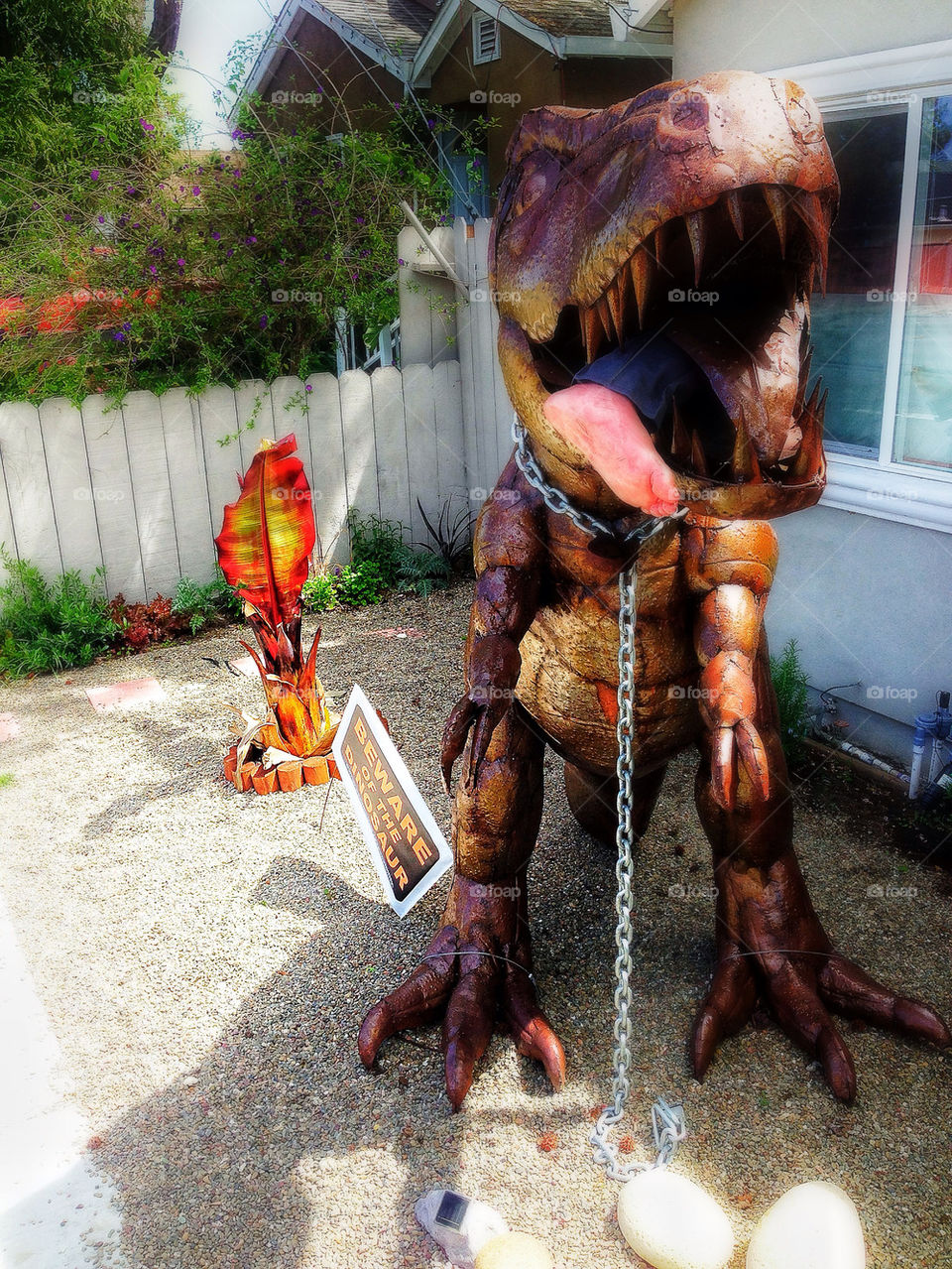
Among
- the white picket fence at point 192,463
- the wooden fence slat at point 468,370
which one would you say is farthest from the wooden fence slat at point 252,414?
the wooden fence slat at point 468,370

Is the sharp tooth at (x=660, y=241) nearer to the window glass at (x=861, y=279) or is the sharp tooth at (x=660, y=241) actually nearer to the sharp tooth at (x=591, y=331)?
the sharp tooth at (x=591, y=331)

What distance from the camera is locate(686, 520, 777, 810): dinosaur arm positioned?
2381mm

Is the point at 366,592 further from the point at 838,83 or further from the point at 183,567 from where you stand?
the point at 838,83

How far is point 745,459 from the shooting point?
1.72 metres

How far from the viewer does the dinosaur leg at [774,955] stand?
2623 millimetres

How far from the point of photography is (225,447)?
6.95 meters

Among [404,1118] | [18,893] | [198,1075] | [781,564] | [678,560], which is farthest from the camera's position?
[781,564]

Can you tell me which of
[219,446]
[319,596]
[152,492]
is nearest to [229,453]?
[219,446]

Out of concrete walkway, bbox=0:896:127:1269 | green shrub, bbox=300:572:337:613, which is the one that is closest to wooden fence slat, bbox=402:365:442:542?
green shrub, bbox=300:572:337:613

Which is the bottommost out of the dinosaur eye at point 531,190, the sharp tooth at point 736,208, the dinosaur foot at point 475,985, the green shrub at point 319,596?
the green shrub at point 319,596

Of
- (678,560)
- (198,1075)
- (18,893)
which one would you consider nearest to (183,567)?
(18,893)

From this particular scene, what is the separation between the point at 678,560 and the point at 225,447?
5126mm

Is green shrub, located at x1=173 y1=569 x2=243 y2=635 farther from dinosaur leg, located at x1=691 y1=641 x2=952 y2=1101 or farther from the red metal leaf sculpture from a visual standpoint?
dinosaur leg, located at x1=691 y1=641 x2=952 y2=1101

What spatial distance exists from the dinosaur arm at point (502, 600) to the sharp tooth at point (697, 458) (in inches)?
27.9
